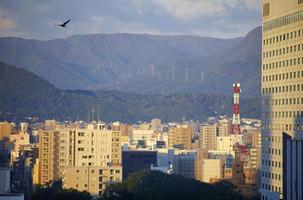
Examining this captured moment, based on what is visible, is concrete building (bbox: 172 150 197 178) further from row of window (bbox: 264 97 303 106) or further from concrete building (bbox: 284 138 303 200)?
concrete building (bbox: 284 138 303 200)

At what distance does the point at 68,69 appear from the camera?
185m

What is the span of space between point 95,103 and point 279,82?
98394 mm

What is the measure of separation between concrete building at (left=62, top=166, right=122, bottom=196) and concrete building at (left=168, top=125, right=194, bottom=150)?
36.9 metres

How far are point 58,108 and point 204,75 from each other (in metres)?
60.7

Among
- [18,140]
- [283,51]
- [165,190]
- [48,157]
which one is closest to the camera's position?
[283,51]

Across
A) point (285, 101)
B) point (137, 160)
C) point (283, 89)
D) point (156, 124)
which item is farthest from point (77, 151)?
point (156, 124)

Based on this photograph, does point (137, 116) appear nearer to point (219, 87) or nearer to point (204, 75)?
point (219, 87)

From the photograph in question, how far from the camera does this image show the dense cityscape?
2748 centimetres

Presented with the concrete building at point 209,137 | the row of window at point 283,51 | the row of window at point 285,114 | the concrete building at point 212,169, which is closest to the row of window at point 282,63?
the row of window at point 283,51

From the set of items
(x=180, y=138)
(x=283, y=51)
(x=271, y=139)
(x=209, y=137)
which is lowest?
(x=271, y=139)

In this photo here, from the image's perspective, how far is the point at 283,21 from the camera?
2777 centimetres

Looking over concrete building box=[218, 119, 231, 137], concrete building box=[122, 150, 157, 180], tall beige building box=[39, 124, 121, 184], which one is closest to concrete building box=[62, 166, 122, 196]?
tall beige building box=[39, 124, 121, 184]

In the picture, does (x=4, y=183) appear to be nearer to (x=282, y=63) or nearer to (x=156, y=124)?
(x=282, y=63)

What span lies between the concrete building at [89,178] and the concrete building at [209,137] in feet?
118
